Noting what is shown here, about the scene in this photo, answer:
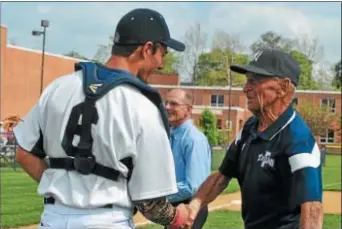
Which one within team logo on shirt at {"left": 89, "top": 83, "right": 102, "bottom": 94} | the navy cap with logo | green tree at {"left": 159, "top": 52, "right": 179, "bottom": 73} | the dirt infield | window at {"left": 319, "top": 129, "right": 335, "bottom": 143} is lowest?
window at {"left": 319, "top": 129, "right": 335, "bottom": 143}

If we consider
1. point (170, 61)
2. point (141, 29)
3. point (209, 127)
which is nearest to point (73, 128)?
point (141, 29)

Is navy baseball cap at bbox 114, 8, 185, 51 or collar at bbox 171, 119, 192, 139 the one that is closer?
navy baseball cap at bbox 114, 8, 185, 51

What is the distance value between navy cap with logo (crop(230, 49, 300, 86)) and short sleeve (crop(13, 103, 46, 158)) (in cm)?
133

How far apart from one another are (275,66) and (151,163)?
1.22 metres

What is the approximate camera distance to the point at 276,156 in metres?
4.35

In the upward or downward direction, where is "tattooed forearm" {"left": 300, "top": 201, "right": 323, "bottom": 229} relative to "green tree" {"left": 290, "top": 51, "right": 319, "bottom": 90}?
downward

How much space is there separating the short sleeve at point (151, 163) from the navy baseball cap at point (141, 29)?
1.29ft

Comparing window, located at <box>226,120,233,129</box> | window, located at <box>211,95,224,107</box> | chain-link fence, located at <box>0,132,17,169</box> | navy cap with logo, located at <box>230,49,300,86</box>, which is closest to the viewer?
navy cap with logo, located at <box>230,49,300,86</box>

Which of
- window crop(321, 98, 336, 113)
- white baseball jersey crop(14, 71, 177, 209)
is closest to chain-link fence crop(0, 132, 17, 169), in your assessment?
white baseball jersey crop(14, 71, 177, 209)

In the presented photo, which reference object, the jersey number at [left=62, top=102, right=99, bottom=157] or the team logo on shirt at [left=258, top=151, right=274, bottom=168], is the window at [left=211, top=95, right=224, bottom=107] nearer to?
the team logo on shirt at [left=258, top=151, right=274, bottom=168]

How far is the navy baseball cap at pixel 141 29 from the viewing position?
3.86 m

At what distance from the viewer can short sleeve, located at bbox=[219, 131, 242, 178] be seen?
4809mm

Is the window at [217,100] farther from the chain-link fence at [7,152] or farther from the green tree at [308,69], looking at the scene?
the chain-link fence at [7,152]

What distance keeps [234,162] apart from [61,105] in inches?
56.8
